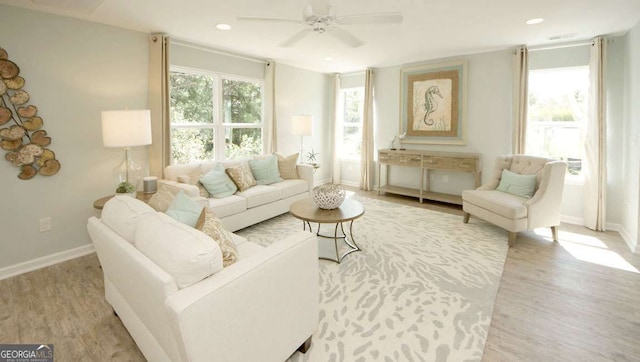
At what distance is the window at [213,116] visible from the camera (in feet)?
14.3

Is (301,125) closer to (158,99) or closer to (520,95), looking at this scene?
(158,99)

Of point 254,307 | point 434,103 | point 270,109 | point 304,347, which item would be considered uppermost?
point 434,103

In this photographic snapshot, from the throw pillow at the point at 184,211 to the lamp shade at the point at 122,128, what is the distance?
1.39 m

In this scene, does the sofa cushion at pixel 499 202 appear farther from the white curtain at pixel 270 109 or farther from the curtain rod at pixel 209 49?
the curtain rod at pixel 209 49

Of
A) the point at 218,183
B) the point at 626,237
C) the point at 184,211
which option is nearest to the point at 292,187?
the point at 218,183

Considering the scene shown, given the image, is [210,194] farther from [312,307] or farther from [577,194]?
[577,194]

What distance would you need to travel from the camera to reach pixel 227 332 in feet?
4.28

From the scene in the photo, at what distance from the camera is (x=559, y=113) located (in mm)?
4562

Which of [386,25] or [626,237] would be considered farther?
[626,237]

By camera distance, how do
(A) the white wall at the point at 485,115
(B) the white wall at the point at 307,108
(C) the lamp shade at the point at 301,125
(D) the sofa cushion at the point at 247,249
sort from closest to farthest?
1. (D) the sofa cushion at the point at 247,249
2. (A) the white wall at the point at 485,115
3. (C) the lamp shade at the point at 301,125
4. (B) the white wall at the point at 307,108

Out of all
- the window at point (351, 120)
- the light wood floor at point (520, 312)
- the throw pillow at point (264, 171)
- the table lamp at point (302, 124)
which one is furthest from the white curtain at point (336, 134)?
the light wood floor at point (520, 312)

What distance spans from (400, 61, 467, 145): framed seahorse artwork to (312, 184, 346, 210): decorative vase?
3148 mm

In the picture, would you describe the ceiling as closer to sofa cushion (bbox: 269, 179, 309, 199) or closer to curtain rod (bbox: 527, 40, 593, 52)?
curtain rod (bbox: 527, 40, 593, 52)

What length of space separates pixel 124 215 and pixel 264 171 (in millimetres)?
2827
